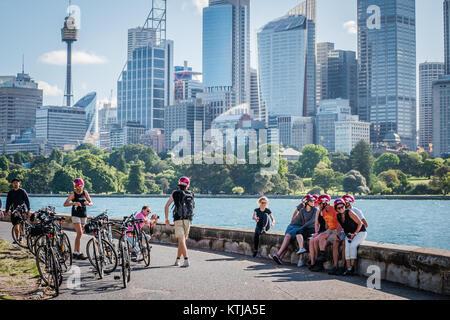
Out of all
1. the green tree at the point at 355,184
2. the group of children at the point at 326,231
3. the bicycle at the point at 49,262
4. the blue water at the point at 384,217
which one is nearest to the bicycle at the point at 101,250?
the bicycle at the point at 49,262

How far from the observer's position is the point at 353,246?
13.6 meters

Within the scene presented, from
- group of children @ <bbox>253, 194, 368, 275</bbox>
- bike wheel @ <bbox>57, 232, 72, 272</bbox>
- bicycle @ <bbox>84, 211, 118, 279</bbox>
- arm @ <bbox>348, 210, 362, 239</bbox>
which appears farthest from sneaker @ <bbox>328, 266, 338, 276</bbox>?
bike wheel @ <bbox>57, 232, 72, 272</bbox>

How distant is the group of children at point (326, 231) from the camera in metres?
13.7

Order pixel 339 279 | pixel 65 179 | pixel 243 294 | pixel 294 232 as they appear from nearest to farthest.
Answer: pixel 243 294 < pixel 339 279 < pixel 294 232 < pixel 65 179

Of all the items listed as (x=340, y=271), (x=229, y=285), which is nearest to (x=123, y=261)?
(x=229, y=285)

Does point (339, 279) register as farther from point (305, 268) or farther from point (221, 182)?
point (221, 182)

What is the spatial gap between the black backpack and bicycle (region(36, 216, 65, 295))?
283 cm

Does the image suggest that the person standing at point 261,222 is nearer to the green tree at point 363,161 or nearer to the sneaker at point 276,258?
the sneaker at point 276,258

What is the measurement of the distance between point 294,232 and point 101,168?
150499 millimetres

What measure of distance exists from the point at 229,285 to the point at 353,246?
9.95ft

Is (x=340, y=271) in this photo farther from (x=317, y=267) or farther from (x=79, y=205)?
(x=79, y=205)

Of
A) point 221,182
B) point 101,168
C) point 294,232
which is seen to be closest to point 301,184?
point 221,182

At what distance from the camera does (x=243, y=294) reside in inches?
431

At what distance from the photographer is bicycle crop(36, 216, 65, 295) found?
1150 cm
